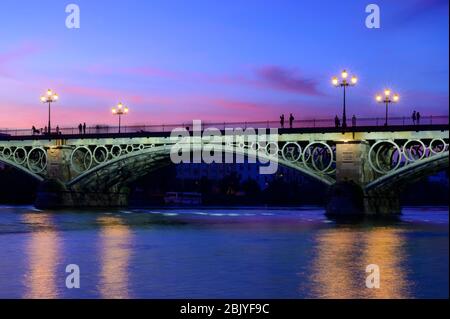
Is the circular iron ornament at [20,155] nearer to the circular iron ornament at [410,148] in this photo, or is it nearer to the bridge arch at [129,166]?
the bridge arch at [129,166]

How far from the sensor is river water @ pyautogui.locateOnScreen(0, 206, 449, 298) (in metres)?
17.2

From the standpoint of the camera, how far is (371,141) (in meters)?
60.2

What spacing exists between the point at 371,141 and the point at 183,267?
133 ft

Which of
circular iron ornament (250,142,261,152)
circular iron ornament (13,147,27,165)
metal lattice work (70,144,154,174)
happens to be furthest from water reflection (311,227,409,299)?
circular iron ornament (13,147,27,165)

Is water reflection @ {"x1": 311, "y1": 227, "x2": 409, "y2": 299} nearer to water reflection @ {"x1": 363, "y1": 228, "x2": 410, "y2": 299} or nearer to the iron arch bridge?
water reflection @ {"x1": 363, "y1": 228, "x2": 410, "y2": 299}

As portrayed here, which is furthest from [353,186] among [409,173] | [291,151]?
[291,151]

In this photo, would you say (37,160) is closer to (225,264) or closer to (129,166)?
(129,166)

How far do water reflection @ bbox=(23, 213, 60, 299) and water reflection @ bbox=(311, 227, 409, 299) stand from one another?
601cm

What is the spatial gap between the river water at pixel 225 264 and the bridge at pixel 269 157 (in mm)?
20950

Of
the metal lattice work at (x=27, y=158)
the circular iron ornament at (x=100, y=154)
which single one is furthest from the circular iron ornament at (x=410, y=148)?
the metal lattice work at (x=27, y=158)

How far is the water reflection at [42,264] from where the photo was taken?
1721 centimetres

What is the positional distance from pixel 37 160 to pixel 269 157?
33.9 metres
